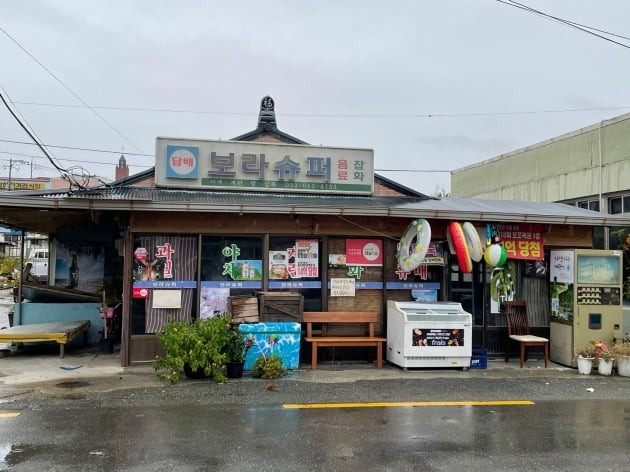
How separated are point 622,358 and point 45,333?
37.6ft

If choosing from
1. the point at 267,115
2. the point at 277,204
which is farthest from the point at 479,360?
the point at 267,115

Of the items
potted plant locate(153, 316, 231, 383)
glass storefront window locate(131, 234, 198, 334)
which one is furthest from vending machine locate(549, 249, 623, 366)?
glass storefront window locate(131, 234, 198, 334)

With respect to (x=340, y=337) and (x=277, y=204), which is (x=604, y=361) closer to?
(x=340, y=337)

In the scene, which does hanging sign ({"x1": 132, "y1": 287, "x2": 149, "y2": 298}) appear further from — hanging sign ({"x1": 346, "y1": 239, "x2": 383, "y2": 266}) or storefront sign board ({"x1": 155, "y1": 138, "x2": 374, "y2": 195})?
hanging sign ({"x1": 346, "y1": 239, "x2": 383, "y2": 266})

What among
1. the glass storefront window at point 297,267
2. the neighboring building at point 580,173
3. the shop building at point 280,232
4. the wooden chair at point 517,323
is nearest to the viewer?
the shop building at point 280,232

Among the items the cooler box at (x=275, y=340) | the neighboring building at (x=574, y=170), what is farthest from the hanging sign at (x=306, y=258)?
the neighboring building at (x=574, y=170)

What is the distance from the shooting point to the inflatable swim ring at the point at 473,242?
10.7 m

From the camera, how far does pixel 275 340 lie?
10055 mm

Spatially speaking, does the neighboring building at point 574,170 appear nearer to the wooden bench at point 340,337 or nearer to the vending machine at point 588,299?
the vending machine at point 588,299

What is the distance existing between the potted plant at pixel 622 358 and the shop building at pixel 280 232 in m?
1.70

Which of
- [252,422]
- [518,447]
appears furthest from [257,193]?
[518,447]

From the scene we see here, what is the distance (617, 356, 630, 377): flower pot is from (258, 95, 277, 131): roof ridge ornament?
9269mm

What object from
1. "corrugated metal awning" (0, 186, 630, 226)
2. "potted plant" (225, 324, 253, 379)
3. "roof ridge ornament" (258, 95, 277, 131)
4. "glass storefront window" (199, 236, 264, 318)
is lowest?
"potted plant" (225, 324, 253, 379)

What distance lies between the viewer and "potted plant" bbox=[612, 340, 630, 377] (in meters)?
10.3
